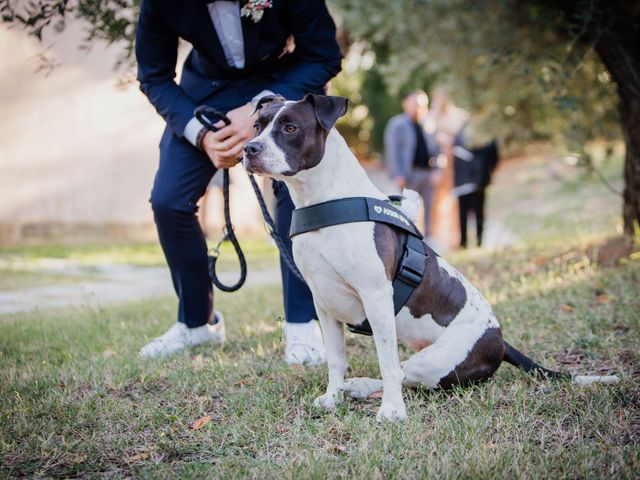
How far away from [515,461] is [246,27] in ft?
8.73

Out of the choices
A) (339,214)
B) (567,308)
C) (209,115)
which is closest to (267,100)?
(209,115)

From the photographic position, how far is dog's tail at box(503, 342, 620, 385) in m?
3.43

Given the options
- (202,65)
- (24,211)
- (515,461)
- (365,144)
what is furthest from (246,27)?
(365,144)

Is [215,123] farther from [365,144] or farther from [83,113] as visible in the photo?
[365,144]

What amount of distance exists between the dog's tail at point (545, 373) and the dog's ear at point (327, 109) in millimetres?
1500

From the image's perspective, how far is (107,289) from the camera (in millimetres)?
7785

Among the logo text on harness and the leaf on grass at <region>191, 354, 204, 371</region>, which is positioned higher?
the logo text on harness

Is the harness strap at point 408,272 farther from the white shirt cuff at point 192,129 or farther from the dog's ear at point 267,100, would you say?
the white shirt cuff at point 192,129

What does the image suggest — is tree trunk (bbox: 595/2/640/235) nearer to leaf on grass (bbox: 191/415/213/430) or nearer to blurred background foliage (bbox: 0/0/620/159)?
blurred background foliage (bbox: 0/0/620/159)

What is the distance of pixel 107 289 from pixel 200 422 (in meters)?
4.96

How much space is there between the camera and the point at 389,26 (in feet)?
27.4

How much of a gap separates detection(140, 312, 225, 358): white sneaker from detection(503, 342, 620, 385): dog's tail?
1933mm

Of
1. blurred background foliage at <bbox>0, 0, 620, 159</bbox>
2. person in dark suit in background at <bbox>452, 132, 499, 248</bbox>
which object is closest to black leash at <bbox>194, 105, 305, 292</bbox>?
blurred background foliage at <bbox>0, 0, 620, 159</bbox>

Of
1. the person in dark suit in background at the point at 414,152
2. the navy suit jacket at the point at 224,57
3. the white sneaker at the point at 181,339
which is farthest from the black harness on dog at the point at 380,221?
the person in dark suit in background at the point at 414,152
